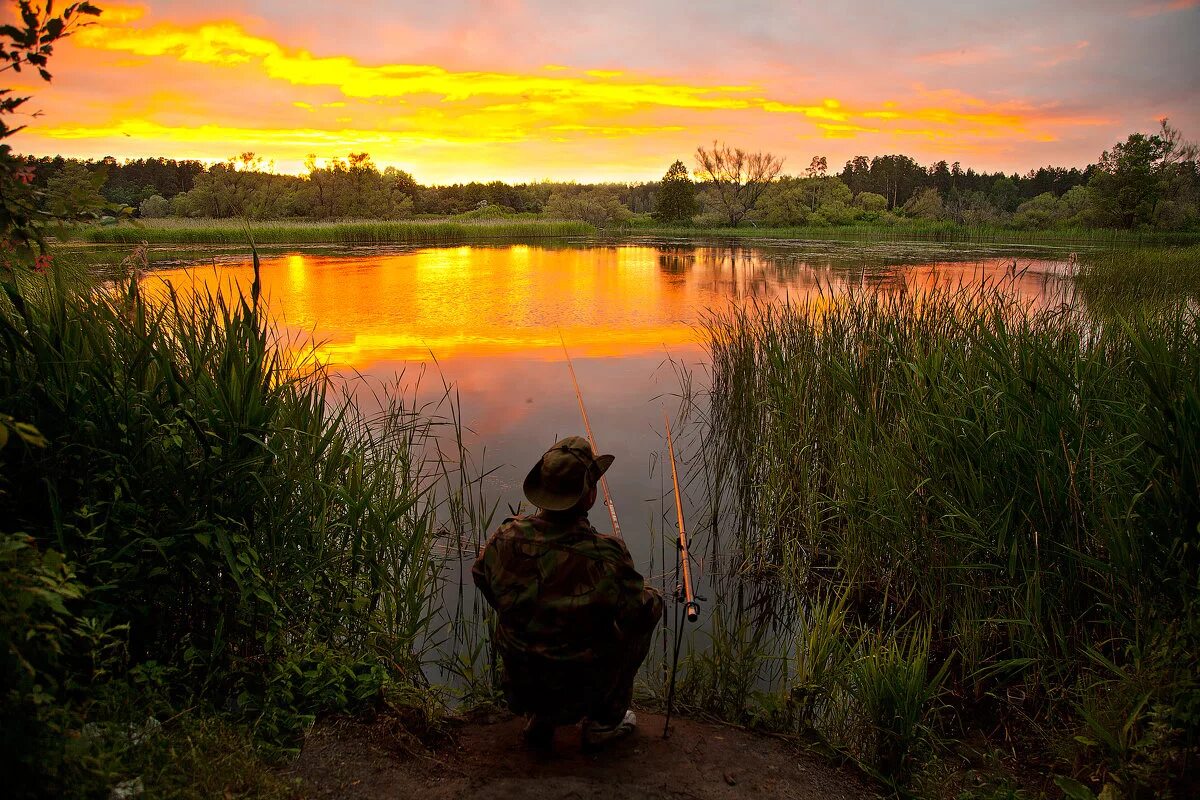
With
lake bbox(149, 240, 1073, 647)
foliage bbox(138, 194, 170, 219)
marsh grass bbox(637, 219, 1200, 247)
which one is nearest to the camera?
lake bbox(149, 240, 1073, 647)

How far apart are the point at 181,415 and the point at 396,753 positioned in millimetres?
1662

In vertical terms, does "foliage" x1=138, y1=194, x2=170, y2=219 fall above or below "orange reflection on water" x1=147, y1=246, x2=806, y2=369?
above

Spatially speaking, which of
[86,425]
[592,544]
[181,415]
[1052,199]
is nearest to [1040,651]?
[592,544]

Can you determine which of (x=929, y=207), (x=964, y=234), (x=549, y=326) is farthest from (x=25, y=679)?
(x=929, y=207)

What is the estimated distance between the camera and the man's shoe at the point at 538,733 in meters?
2.96

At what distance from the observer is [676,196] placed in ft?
208

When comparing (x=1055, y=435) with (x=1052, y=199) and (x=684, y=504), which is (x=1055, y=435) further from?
(x=1052, y=199)

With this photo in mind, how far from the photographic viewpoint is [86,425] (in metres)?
2.83

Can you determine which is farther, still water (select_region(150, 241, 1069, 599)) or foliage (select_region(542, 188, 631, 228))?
foliage (select_region(542, 188, 631, 228))

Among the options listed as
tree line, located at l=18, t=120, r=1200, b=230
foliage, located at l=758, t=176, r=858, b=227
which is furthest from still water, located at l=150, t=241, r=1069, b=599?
foliage, located at l=758, t=176, r=858, b=227

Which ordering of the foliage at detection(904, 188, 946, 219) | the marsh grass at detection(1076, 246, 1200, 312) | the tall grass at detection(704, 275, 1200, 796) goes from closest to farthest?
1. the tall grass at detection(704, 275, 1200, 796)
2. the marsh grass at detection(1076, 246, 1200, 312)
3. the foliage at detection(904, 188, 946, 219)

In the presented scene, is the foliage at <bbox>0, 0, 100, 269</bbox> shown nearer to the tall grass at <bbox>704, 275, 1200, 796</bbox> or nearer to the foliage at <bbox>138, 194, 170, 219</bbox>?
the tall grass at <bbox>704, 275, 1200, 796</bbox>

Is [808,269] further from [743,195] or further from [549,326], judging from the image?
[743,195]

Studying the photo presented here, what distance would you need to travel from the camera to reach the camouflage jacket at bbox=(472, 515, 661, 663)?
2.76m
